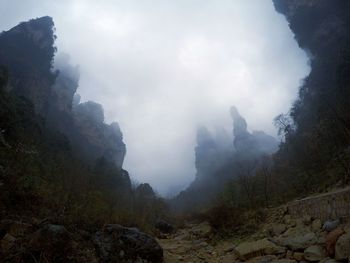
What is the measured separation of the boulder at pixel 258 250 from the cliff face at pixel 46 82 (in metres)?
30.0

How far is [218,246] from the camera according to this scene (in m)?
7.98

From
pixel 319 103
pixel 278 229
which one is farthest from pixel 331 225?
pixel 319 103

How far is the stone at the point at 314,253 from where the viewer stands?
15.0ft

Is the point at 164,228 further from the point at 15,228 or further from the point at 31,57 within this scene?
the point at 31,57

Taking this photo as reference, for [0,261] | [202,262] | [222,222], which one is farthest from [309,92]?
[0,261]

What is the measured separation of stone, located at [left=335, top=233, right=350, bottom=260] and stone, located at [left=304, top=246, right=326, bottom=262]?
430mm

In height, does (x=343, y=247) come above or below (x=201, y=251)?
above

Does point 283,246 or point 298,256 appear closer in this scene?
point 298,256

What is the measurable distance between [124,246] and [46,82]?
45501 millimetres

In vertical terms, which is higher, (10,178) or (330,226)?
(10,178)

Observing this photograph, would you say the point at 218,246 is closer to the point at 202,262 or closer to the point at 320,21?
the point at 202,262

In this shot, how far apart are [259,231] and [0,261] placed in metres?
5.84

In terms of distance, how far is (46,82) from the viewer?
46406 millimetres

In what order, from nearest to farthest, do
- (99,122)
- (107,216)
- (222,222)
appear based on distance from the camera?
(107,216) → (222,222) → (99,122)
